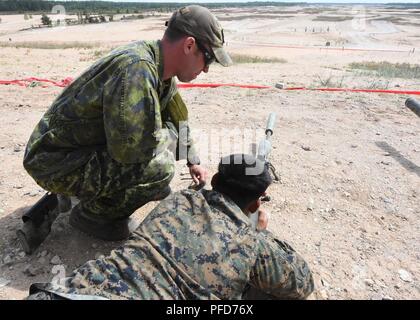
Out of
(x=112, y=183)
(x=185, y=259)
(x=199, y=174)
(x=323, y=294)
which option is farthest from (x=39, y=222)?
(x=323, y=294)

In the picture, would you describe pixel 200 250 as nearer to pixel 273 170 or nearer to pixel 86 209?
pixel 86 209

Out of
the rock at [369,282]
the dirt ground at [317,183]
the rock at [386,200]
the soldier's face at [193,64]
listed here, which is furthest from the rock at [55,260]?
the rock at [386,200]

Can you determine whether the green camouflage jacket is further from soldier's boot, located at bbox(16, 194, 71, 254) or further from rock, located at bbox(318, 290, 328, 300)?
rock, located at bbox(318, 290, 328, 300)

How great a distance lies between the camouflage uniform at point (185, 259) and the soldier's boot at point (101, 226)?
863 millimetres

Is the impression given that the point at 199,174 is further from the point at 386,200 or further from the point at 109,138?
the point at 386,200

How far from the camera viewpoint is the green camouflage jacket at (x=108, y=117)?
1953 millimetres

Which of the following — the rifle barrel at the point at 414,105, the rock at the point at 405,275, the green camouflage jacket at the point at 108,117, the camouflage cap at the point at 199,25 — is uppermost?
the camouflage cap at the point at 199,25

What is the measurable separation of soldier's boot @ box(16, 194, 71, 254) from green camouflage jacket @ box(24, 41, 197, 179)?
1.06 ft

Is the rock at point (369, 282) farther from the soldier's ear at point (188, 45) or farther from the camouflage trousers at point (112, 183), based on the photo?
the soldier's ear at point (188, 45)

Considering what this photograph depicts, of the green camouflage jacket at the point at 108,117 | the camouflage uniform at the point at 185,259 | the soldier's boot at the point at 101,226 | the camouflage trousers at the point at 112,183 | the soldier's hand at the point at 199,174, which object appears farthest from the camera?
the soldier's hand at the point at 199,174

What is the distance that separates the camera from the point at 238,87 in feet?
21.8
